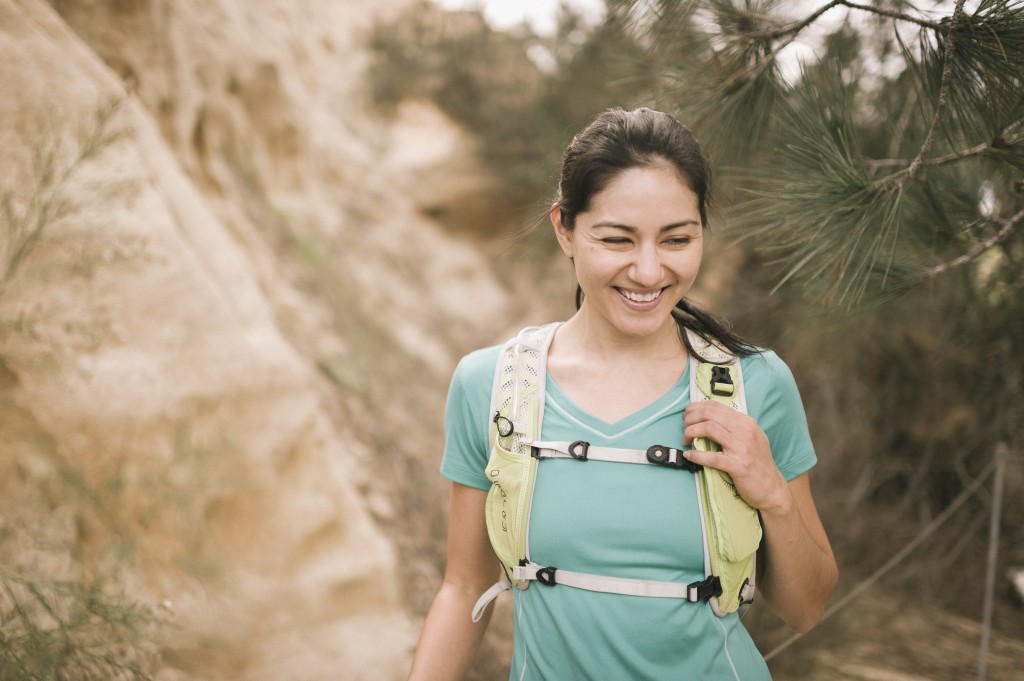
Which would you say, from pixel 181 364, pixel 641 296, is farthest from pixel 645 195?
pixel 181 364

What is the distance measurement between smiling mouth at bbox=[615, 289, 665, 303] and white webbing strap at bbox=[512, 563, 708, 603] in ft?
1.86

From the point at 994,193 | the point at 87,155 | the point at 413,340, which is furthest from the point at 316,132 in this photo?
the point at 994,193

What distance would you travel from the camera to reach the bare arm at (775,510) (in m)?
1.40

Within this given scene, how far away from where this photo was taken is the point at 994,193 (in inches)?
105

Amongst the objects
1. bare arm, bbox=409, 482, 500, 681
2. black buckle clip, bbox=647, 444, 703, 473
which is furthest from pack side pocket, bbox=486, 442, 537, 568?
black buckle clip, bbox=647, 444, 703, 473

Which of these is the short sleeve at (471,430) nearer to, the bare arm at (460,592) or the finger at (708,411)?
the bare arm at (460,592)

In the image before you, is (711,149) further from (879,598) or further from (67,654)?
(879,598)

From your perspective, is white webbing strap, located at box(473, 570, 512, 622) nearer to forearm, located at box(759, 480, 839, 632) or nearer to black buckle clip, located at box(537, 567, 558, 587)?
black buckle clip, located at box(537, 567, 558, 587)

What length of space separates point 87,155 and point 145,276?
1062mm

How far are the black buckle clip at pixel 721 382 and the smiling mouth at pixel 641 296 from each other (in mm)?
197

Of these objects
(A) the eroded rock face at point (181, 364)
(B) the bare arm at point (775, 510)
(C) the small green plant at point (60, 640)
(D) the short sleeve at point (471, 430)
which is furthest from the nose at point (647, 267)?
(C) the small green plant at point (60, 640)

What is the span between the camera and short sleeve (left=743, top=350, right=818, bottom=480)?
153cm

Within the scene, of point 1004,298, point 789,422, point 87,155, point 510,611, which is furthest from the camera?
point 510,611

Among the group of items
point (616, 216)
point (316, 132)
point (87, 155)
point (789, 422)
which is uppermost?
point (316, 132)
